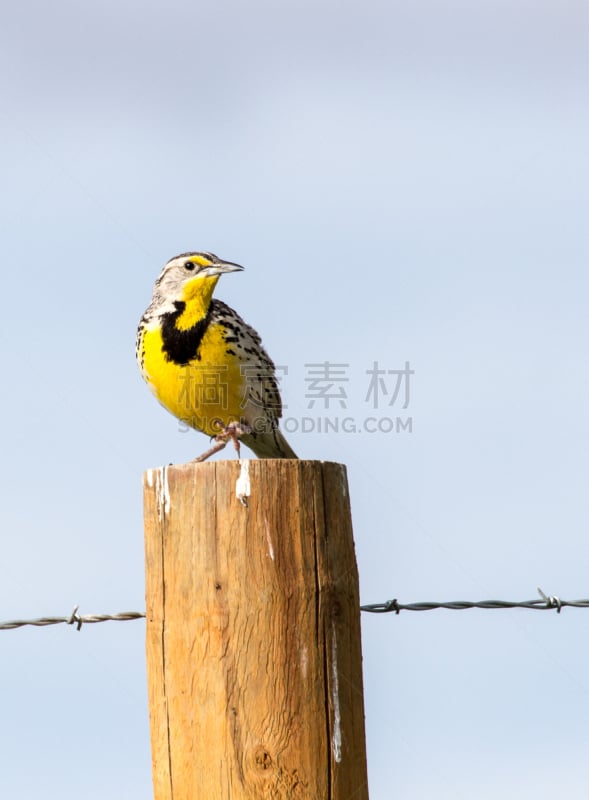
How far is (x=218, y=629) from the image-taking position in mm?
2861

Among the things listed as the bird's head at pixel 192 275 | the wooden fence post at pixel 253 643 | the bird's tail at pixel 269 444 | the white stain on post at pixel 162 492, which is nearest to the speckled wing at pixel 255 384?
the bird's tail at pixel 269 444

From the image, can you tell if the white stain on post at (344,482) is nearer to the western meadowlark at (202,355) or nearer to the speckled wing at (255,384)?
the western meadowlark at (202,355)

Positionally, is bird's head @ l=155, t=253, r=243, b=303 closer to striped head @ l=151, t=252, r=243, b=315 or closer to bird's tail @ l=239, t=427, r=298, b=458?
striped head @ l=151, t=252, r=243, b=315

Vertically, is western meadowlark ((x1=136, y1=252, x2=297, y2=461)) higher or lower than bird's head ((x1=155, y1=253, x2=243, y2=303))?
lower

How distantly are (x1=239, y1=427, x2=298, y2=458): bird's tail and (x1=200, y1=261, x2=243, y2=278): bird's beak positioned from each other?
904 mm

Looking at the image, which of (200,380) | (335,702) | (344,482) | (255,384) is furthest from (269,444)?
(335,702)

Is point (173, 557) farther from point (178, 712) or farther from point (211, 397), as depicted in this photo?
point (211, 397)

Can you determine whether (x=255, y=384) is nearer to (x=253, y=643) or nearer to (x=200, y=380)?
(x=200, y=380)

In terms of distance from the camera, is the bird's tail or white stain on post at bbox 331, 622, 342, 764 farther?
the bird's tail

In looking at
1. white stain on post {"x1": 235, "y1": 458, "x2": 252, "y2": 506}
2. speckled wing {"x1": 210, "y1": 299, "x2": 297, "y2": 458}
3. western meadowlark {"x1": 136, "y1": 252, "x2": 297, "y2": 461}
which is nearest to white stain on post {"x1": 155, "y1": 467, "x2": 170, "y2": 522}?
white stain on post {"x1": 235, "y1": 458, "x2": 252, "y2": 506}

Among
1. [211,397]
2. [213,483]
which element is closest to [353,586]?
[213,483]

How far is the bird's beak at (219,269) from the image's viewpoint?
6.12 m

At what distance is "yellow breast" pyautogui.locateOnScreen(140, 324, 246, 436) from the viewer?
5.79 meters

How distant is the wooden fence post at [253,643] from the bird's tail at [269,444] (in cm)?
363
